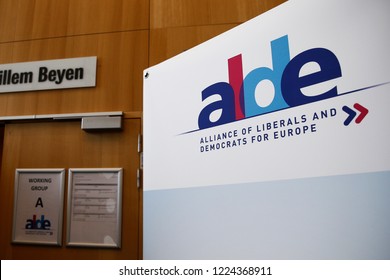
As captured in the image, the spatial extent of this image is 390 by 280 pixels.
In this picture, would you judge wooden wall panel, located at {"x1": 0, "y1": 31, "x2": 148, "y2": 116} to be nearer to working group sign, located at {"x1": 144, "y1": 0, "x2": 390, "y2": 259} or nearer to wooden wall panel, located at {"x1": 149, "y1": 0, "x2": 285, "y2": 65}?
wooden wall panel, located at {"x1": 149, "y1": 0, "x2": 285, "y2": 65}

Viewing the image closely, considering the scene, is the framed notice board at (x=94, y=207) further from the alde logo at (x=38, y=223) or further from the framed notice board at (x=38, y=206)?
the alde logo at (x=38, y=223)

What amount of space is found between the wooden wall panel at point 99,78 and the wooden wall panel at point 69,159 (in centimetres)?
15

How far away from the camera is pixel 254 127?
77cm

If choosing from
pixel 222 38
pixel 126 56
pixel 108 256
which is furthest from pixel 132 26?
pixel 108 256

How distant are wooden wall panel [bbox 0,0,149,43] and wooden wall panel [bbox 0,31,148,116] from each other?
0.08 metres

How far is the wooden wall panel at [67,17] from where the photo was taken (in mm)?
2410

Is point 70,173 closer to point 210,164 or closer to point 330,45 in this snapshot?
point 210,164

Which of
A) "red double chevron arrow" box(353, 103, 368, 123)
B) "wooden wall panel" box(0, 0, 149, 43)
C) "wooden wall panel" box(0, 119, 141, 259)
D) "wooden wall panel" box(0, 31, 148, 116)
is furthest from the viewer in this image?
"wooden wall panel" box(0, 0, 149, 43)

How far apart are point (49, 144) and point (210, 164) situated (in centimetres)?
194

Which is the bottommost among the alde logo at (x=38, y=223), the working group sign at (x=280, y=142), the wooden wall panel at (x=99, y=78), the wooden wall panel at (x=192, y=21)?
the alde logo at (x=38, y=223)

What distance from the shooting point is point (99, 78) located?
2322mm

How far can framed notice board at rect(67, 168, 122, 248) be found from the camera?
209 centimetres

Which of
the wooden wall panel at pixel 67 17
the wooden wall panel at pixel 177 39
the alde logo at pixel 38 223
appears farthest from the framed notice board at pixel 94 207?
the wooden wall panel at pixel 67 17

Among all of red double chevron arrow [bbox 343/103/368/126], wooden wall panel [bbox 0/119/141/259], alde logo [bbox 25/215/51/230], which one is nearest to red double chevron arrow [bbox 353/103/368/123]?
red double chevron arrow [bbox 343/103/368/126]
